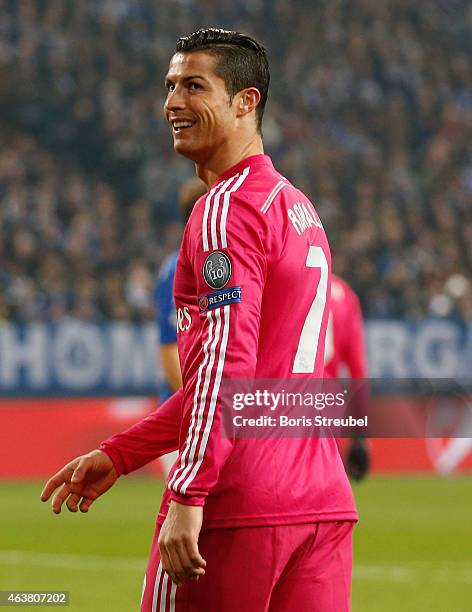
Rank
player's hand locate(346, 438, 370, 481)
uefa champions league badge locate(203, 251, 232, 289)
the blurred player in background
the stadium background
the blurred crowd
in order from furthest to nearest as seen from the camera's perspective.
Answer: the blurred crowd < the stadium background < player's hand locate(346, 438, 370, 481) < the blurred player in background < uefa champions league badge locate(203, 251, 232, 289)

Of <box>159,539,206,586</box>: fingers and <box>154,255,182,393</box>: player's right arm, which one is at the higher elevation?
<box>154,255,182,393</box>: player's right arm

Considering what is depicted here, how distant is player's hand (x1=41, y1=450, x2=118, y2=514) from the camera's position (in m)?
3.26

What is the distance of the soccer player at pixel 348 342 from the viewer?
6.65 meters

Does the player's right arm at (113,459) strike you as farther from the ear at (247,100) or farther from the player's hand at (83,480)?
the ear at (247,100)

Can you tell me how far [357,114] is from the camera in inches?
829

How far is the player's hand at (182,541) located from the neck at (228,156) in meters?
0.83

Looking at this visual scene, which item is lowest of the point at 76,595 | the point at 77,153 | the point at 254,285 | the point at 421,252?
A: the point at 76,595

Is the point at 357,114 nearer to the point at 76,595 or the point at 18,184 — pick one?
the point at 18,184

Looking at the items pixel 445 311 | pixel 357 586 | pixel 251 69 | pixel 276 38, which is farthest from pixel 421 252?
pixel 251 69

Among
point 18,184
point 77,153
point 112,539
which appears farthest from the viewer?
point 77,153

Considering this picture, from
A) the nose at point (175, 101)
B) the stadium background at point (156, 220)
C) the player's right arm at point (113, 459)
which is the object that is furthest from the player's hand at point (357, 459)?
the nose at point (175, 101)

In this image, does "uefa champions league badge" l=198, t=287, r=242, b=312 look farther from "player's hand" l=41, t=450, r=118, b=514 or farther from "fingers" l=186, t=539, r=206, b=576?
"player's hand" l=41, t=450, r=118, b=514

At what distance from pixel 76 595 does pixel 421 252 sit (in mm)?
11415

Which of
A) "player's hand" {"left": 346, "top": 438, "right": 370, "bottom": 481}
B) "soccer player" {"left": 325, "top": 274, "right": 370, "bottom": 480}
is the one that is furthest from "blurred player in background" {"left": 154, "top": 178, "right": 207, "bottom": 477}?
"player's hand" {"left": 346, "top": 438, "right": 370, "bottom": 481}
